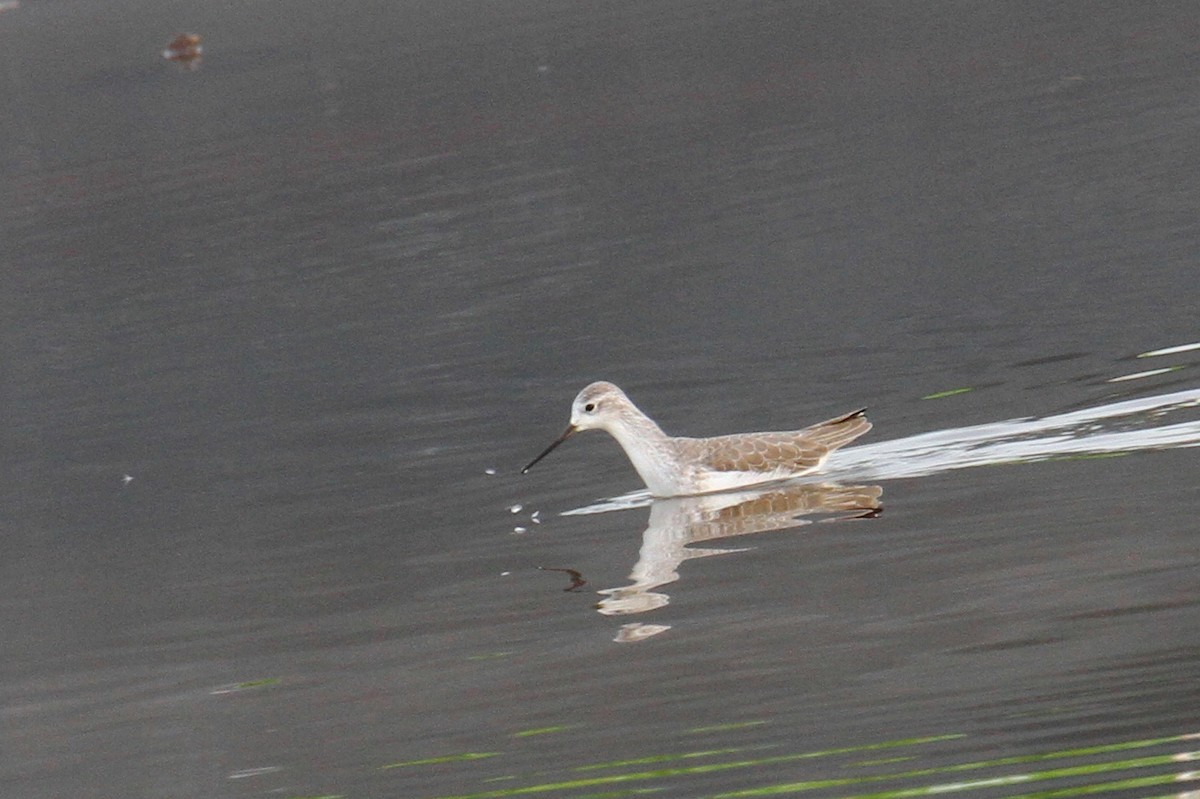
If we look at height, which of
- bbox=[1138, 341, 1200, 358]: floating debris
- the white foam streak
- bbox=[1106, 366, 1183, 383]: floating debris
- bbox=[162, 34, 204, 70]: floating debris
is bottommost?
the white foam streak

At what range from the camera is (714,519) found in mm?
13320

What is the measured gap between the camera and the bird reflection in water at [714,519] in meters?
11.7

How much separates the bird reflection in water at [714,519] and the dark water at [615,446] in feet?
0.27

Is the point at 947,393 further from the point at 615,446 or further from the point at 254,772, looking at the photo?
the point at 254,772

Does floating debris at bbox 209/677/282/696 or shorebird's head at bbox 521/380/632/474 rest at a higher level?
shorebird's head at bbox 521/380/632/474

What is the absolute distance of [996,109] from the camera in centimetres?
3372

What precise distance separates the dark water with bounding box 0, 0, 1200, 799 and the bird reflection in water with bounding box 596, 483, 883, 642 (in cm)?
8

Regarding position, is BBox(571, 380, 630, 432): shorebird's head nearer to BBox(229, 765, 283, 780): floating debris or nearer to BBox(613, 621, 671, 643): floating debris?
BBox(613, 621, 671, 643): floating debris

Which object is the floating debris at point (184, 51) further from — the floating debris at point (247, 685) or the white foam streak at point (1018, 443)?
the floating debris at point (247, 685)

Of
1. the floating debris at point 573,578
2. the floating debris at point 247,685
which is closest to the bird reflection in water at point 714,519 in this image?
the floating debris at point 573,578

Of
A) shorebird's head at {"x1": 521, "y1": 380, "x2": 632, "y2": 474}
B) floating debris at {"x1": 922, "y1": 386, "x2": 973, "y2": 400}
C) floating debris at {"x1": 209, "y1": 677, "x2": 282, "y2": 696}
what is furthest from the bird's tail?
floating debris at {"x1": 209, "y1": 677, "x2": 282, "y2": 696}

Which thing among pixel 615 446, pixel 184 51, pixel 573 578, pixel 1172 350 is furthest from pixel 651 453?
pixel 184 51

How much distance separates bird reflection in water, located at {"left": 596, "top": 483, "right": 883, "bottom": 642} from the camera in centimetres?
1171

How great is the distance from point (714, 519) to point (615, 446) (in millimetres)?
3029
